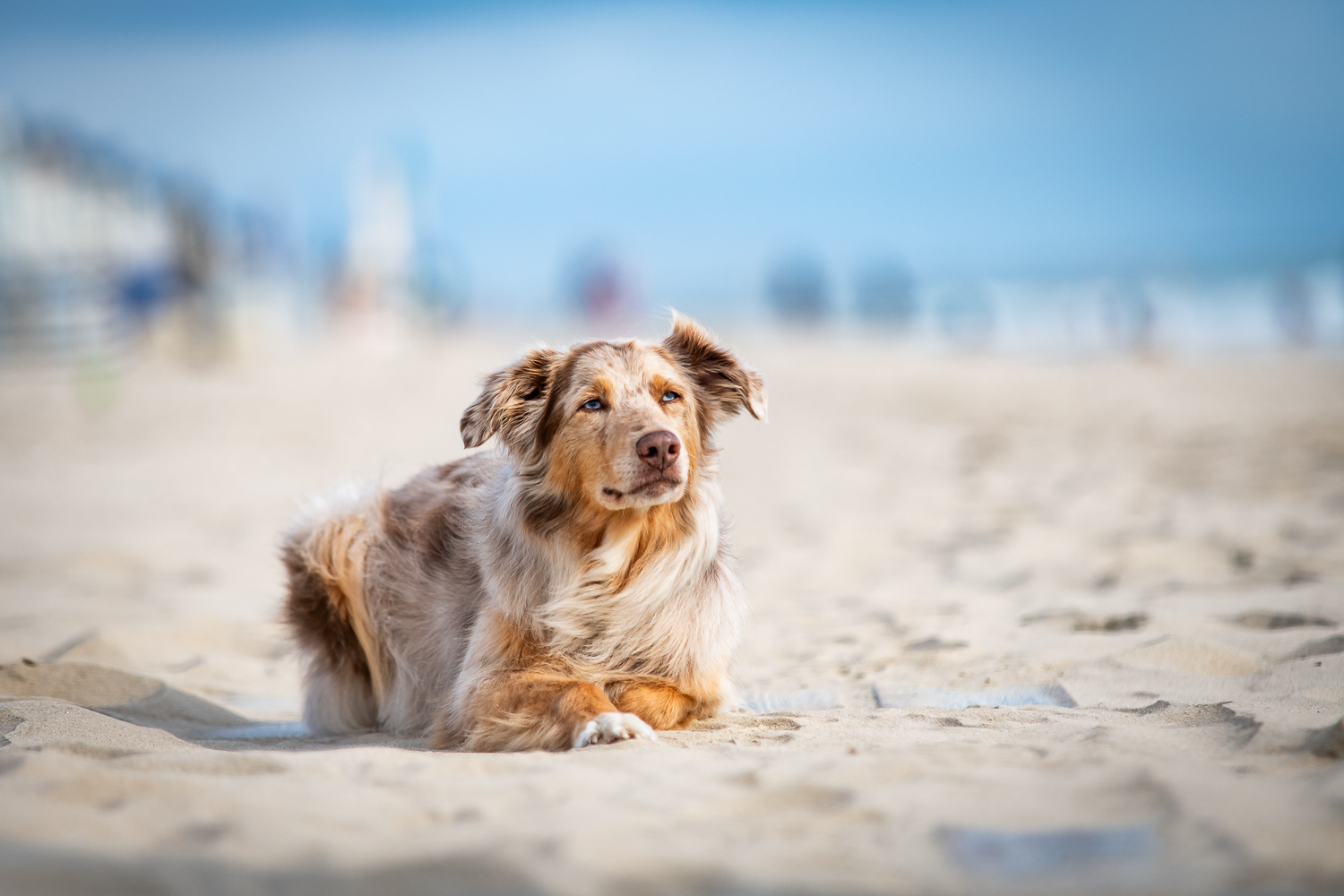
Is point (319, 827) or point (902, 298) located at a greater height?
point (902, 298)

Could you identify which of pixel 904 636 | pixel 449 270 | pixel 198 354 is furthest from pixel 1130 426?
pixel 449 270

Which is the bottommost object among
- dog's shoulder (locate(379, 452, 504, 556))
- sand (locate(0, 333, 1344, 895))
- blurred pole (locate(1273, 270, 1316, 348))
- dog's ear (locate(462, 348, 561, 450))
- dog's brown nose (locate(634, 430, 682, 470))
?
sand (locate(0, 333, 1344, 895))

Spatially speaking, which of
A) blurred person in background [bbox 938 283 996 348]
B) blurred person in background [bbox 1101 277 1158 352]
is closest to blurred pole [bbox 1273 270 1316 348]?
blurred person in background [bbox 1101 277 1158 352]

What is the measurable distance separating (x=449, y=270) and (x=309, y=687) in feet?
144

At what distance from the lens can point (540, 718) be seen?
3.55 metres

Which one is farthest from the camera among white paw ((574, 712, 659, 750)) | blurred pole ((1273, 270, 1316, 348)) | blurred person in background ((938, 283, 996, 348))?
blurred person in background ((938, 283, 996, 348))

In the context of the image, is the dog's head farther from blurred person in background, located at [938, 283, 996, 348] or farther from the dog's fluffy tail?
blurred person in background, located at [938, 283, 996, 348]

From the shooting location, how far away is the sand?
2.19 metres

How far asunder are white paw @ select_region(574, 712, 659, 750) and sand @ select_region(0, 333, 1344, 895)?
0.41 feet

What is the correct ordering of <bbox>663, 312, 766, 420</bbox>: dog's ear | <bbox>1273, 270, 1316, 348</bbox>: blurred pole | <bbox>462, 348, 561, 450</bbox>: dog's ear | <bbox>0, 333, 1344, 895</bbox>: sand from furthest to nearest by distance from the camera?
<bbox>1273, 270, 1316, 348</bbox>: blurred pole
<bbox>663, 312, 766, 420</bbox>: dog's ear
<bbox>462, 348, 561, 450</bbox>: dog's ear
<bbox>0, 333, 1344, 895</bbox>: sand

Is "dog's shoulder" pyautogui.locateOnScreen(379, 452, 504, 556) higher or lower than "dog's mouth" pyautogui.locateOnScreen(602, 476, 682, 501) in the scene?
lower

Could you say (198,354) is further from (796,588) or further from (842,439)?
(796,588)

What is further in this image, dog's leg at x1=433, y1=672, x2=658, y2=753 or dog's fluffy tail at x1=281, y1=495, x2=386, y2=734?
dog's fluffy tail at x1=281, y1=495, x2=386, y2=734

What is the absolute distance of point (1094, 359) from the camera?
25.2 metres
